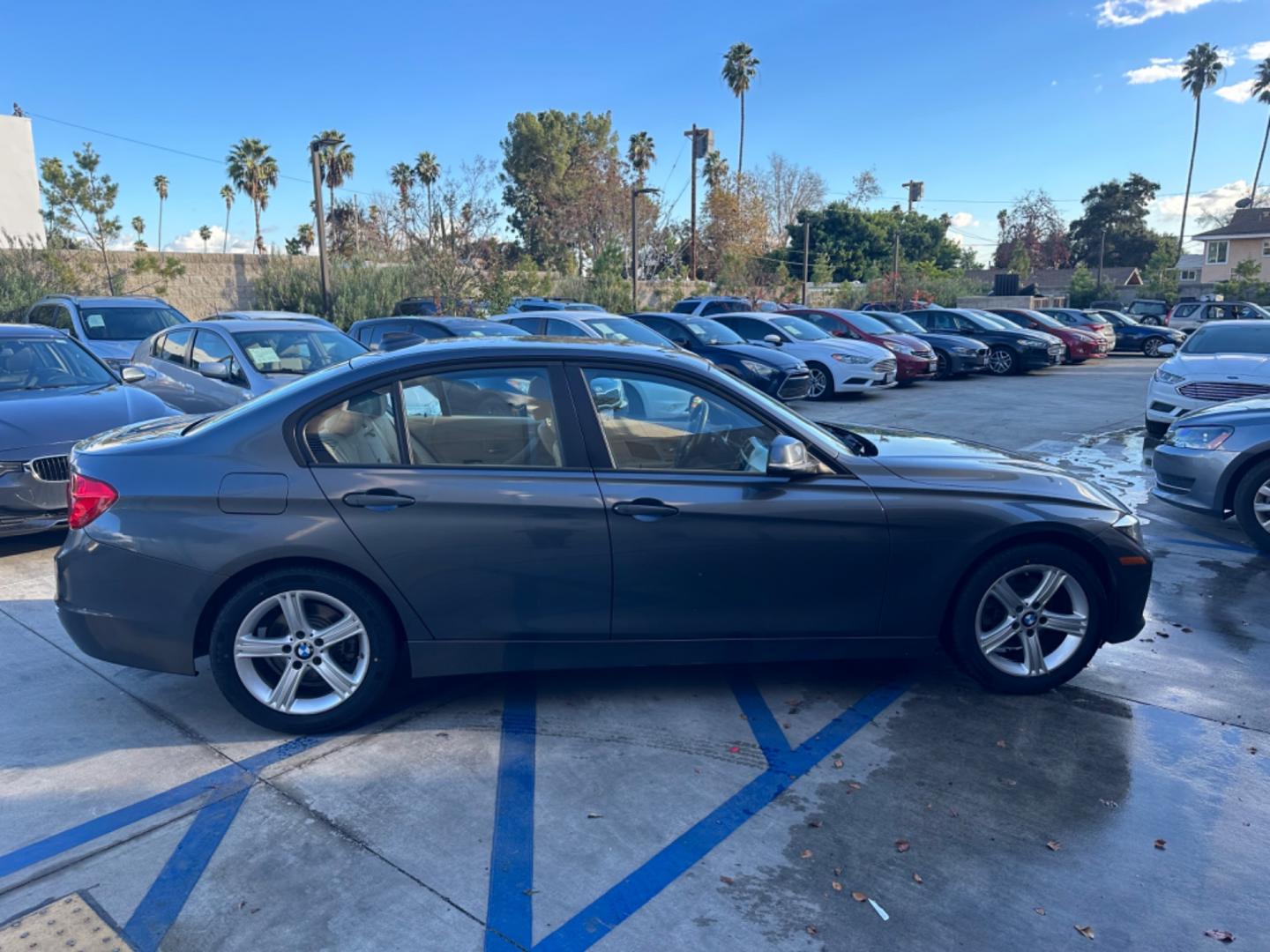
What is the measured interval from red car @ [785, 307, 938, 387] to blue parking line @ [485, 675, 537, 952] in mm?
15014

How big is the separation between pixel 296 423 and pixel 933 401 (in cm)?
1384

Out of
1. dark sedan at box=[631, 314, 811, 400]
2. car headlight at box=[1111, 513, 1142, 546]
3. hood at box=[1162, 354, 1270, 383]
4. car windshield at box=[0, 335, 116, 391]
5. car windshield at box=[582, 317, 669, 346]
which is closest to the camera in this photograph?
car headlight at box=[1111, 513, 1142, 546]

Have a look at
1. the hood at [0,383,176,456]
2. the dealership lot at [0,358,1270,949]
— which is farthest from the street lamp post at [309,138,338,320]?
the dealership lot at [0,358,1270,949]

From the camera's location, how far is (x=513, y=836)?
3.11 meters

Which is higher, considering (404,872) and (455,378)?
(455,378)

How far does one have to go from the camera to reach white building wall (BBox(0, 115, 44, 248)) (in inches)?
1157

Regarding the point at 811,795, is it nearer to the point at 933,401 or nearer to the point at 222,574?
the point at 222,574

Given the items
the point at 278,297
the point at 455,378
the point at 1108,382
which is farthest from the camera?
the point at 278,297

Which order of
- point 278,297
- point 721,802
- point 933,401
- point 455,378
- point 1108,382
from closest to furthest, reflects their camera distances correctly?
point 721,802 → point 455,378 → point 933,401 → point 1108,382 → point 278,297

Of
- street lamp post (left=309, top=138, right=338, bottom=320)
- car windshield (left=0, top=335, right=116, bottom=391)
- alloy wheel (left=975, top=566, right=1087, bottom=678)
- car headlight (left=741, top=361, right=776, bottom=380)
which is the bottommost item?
alloy wheel (left=975, top=566, right=1087, bottom=678)

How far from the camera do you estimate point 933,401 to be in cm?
1585

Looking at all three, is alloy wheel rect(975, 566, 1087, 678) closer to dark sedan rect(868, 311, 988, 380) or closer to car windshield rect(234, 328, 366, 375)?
car windshield rect(234, 328, 366, 375)

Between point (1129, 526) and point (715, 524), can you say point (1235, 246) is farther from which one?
point (715, 524)

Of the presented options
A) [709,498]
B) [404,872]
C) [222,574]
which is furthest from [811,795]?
[222,574]
